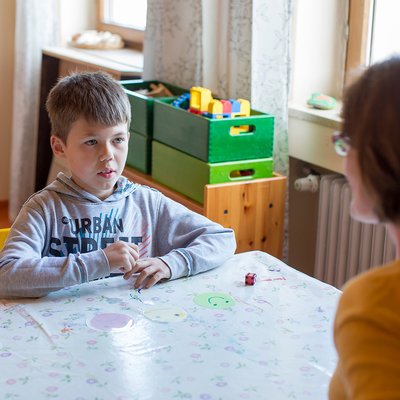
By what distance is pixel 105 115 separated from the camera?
1.73 meters

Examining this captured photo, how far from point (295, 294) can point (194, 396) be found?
464 millimetres

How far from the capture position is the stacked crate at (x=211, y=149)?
2.35 m

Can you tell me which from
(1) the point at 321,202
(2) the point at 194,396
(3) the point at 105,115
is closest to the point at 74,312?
(2) the point at 194,396

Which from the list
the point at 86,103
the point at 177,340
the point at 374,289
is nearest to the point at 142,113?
the point at 86,103

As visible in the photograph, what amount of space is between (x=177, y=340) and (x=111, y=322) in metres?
0.14

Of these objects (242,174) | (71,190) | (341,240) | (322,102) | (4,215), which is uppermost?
(322,102)

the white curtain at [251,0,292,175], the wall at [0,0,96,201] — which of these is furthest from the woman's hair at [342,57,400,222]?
the wall at [0,0,96,201]

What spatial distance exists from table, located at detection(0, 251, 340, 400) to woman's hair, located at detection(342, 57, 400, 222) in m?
0.46

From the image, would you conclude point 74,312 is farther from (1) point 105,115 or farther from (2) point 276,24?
(2) point 276,24

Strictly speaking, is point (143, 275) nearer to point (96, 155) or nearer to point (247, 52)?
point (96, 155)

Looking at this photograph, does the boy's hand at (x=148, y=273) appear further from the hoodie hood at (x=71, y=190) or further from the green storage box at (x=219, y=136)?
the green storage box at (x=219, y=136)

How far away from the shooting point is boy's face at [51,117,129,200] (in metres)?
1.71

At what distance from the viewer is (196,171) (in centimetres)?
242

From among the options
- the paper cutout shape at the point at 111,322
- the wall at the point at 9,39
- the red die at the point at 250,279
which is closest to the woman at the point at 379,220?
the paper cutout shape at the point at 111,322
